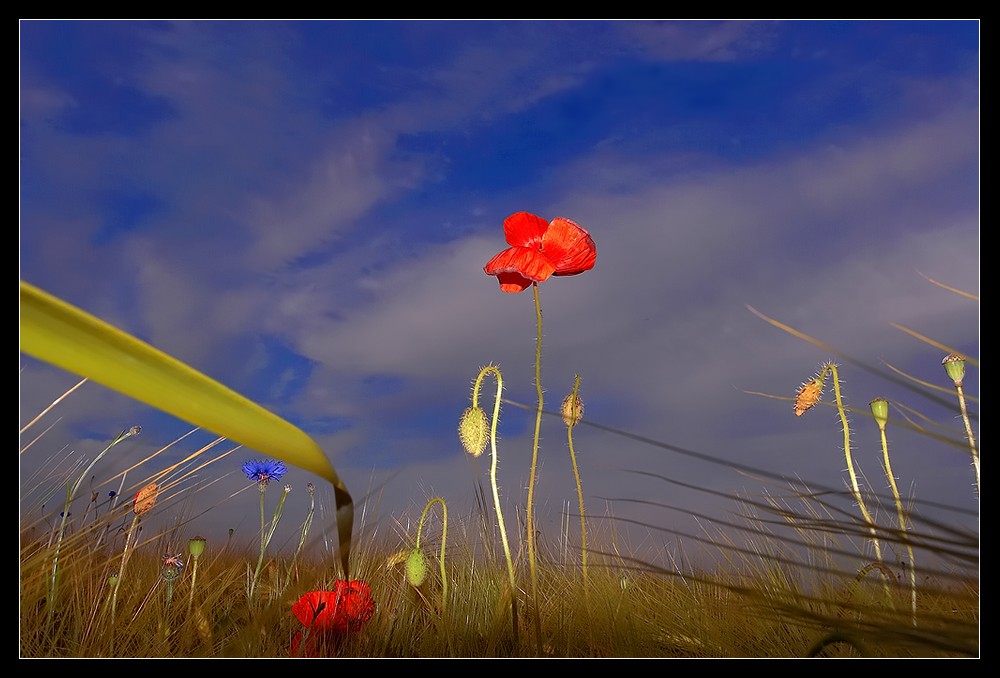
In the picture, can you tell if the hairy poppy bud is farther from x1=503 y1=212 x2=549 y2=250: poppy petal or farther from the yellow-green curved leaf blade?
the yellow-green curved leaf blade

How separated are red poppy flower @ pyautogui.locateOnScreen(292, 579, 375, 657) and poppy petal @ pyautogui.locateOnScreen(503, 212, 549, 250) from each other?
3.23 ft

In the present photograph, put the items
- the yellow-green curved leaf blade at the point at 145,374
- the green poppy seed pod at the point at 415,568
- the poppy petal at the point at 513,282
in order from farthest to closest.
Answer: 1. the poppy petal at the point at 513,282
2. the green poppy seed pod at the point at 415,568
3. the yellow-green curved leaf blade at the point at 145,374

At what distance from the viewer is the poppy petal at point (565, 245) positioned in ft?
6.85

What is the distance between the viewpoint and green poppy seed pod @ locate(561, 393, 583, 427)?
6.95 ft

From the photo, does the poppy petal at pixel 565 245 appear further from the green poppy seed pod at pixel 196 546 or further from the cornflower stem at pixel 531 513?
the green poppy seed pod at pixel 196 546

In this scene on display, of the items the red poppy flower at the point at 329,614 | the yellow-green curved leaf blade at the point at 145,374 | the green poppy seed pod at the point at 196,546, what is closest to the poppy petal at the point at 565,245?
the red poppy flower at the point at 329,614

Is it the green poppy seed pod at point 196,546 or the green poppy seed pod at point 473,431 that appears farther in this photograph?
the green poppy seed pod at point 196,546

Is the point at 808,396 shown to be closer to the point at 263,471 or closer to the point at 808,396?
the point at 808,396

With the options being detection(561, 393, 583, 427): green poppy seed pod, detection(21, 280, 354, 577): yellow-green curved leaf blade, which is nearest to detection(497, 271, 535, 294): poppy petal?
detection(561, 393, 583, 427): green poppy seed pod

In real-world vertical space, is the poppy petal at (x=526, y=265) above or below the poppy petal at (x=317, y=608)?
above

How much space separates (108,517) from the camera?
225 cm

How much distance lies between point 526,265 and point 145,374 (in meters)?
1.74
